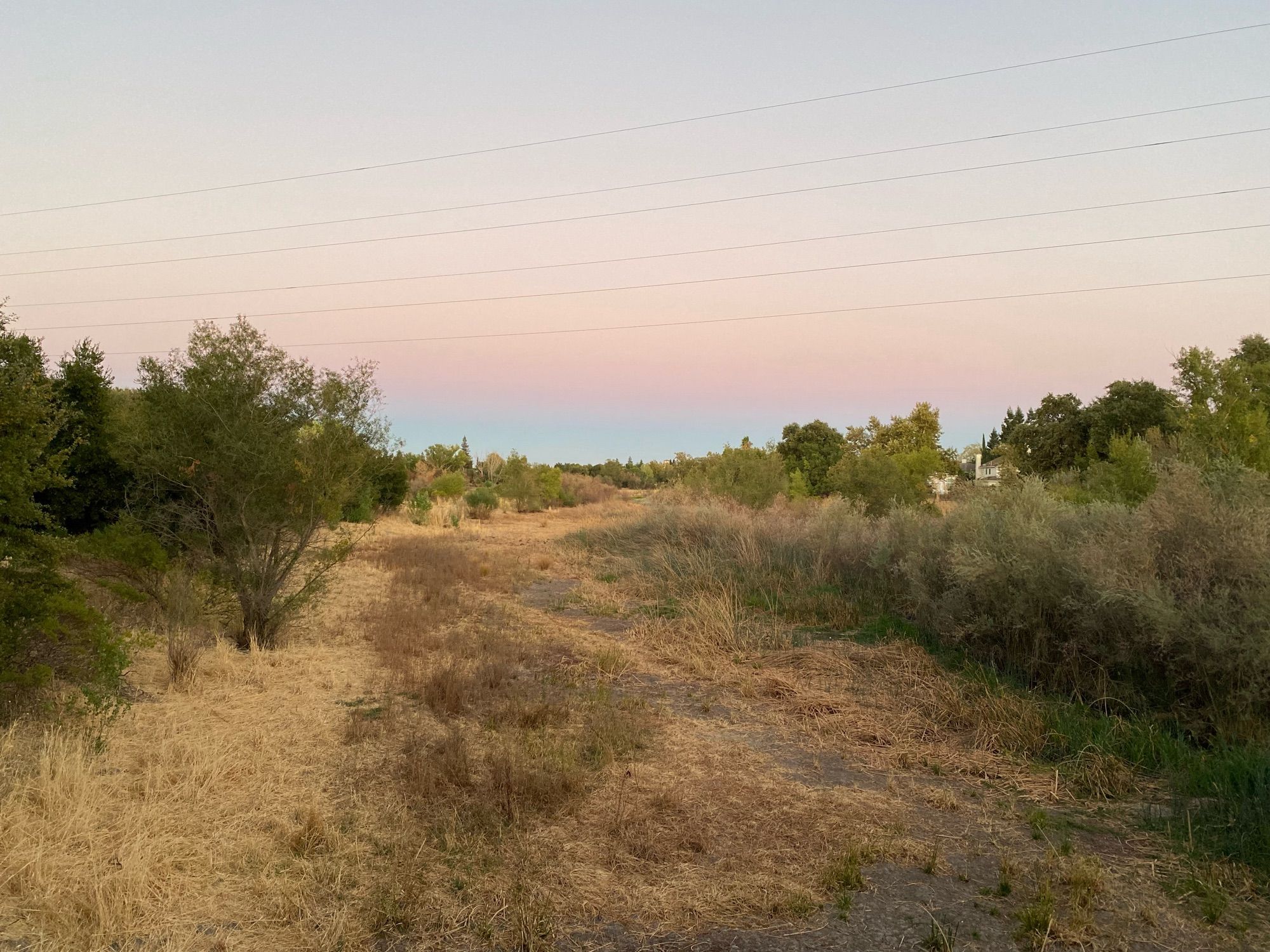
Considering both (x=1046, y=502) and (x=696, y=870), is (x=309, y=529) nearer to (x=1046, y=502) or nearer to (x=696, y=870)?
(x=696, y=870)

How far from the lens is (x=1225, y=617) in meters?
6.30

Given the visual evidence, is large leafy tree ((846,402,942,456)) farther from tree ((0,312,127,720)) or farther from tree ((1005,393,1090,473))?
tree ((0,312,127,720))

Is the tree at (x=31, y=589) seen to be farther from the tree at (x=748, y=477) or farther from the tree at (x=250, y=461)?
the tree at (x=748, y=477)

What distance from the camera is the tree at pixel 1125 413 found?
3136cm

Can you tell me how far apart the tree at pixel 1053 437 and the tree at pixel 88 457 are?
113 ft

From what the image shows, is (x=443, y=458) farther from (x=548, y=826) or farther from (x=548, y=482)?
(x=548, y=826)

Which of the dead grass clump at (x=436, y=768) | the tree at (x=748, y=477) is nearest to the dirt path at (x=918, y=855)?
the dead grass clump at (x=436, y=768)

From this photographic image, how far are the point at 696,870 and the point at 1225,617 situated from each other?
496cm

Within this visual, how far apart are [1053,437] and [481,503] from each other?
26585mm

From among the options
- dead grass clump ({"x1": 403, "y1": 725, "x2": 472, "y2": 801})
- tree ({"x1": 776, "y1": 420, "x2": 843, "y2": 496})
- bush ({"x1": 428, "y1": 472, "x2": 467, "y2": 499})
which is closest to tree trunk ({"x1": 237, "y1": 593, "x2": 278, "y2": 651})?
dead grass clump ({"x1": 403, "y1": 725, "x2": 472, "y2": 801})

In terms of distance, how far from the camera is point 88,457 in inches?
375

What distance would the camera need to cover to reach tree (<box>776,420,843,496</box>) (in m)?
42.1

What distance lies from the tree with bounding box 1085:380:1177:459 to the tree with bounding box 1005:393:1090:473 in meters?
1.08

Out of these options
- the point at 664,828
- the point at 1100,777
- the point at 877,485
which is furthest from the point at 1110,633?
the point at 877,485
